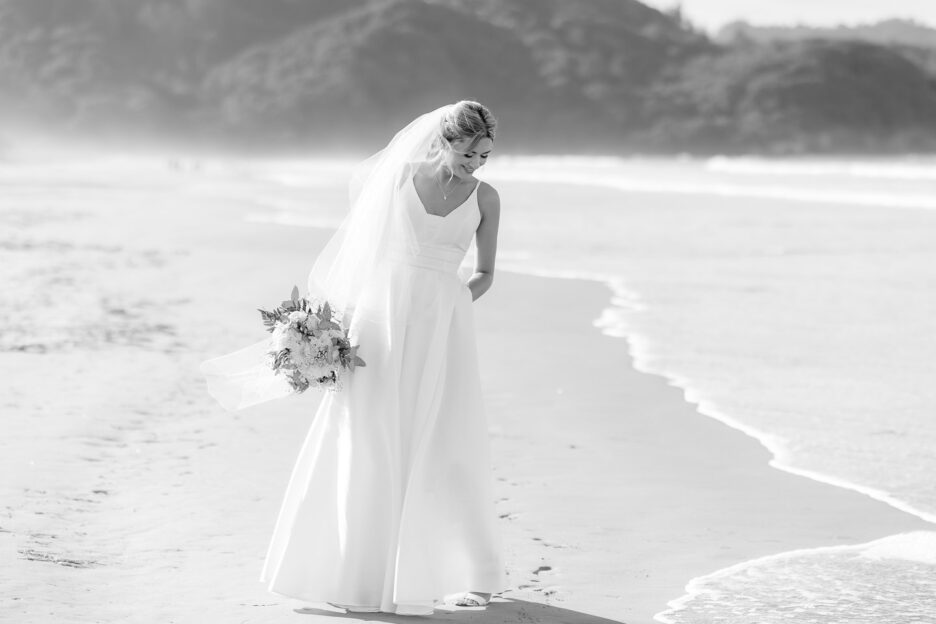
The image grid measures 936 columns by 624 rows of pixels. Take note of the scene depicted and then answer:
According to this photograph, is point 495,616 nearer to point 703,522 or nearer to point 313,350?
point 313,350

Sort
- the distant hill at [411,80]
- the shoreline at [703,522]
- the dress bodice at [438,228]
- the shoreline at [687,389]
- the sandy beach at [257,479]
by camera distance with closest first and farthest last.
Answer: the dress bodice at [438,228] < the sandy beach at [257,479] < the shoreline at [703,522] < the shoreline at [687,389] < the distant hill at [411,80]

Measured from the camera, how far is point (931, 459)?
674 cm

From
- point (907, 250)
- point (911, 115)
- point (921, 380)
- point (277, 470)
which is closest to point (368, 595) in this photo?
point (277, 470)

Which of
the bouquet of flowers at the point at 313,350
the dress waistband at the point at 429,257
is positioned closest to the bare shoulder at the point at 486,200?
the dress waistband at the point at 429,257

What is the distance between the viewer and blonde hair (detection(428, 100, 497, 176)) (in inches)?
167

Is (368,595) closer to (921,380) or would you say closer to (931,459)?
(931,459)

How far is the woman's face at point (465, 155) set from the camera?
426cm

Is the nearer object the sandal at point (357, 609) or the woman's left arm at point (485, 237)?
the sandal at point (357, 609)

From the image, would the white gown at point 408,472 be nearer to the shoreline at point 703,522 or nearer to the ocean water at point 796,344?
the shoreline at point 703,522

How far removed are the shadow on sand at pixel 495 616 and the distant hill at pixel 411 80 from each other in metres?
110

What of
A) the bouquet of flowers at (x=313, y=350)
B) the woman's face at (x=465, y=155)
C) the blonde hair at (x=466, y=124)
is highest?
the blonde hair at (x=466, y=124)

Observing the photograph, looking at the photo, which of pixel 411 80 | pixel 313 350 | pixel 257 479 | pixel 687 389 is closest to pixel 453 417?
pixel 313 350

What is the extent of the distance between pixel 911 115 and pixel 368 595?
14370 cm

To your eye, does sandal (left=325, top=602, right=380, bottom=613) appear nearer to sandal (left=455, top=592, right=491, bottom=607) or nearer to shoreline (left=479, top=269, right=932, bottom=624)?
sandal (left=455, top=592, right=491, bottom=607)
